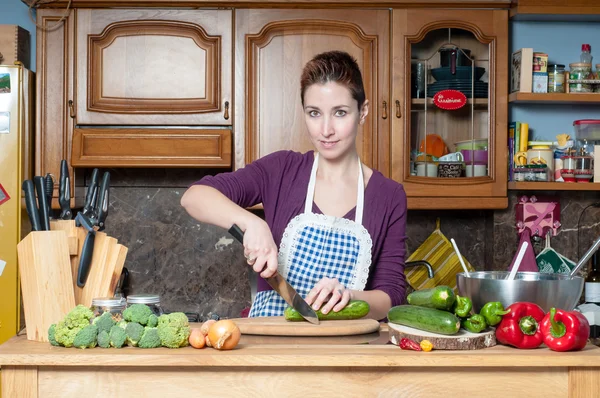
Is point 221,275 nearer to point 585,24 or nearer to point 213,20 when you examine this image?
point 213,20

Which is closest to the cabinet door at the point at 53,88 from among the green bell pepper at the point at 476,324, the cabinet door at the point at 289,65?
the cabinet door at the point at 289,65

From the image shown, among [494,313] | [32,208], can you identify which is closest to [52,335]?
[32,208]

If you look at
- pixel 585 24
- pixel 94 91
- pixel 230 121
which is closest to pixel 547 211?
pixel 585 24

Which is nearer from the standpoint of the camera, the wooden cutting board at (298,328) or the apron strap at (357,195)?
the wooden cutting board at (298,328)

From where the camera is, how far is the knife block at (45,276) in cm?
152

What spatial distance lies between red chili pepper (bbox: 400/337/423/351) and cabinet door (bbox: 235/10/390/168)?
183cm

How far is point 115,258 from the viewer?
1.62m

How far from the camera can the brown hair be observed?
1986 mm

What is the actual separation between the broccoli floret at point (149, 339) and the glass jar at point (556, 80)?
240cm

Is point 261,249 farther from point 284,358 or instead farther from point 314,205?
point 314,205

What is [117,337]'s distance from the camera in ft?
4.53

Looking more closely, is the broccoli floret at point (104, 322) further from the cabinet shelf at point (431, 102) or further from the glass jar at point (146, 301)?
the cabinet shelf at point (431, 102)

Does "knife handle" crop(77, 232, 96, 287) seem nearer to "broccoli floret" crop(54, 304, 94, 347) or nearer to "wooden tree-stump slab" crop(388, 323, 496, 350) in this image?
"broccoli floret" crop(54, 304, 94, 347)

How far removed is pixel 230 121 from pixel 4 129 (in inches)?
35.3
